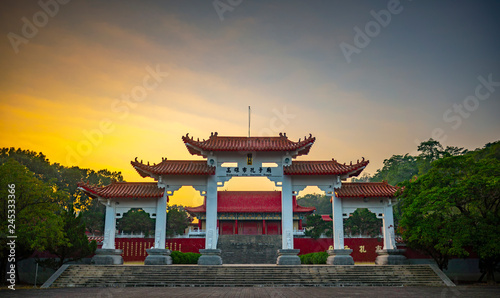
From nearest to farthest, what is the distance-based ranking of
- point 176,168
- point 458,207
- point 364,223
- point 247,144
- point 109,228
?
point 458,207
point 109,228
point 176,168
point 247,144
point 364,223

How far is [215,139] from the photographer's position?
2253cm

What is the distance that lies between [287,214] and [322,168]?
3.14m

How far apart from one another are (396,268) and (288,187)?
6588 mm

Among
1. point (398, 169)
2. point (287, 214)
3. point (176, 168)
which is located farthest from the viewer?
point (398, 169)

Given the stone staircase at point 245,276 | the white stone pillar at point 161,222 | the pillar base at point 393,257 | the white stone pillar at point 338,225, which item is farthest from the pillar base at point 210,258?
the pillar base at point 393,257

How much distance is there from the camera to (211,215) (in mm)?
21047

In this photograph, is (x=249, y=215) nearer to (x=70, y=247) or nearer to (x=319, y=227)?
(x=319, y=227)

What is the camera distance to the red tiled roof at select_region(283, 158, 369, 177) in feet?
69.1

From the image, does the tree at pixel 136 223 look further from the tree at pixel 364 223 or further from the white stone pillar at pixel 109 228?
the tree at pixel 364 223

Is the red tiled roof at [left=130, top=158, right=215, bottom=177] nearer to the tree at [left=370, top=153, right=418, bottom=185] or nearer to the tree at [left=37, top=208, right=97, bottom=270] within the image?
the tree at [left=37, top=208, right=97, bottom=270]

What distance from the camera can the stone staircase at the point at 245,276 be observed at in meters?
16.5

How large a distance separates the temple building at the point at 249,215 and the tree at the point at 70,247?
21913 mm

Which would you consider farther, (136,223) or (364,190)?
(136,223)

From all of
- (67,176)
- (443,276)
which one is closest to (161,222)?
(443,276)
